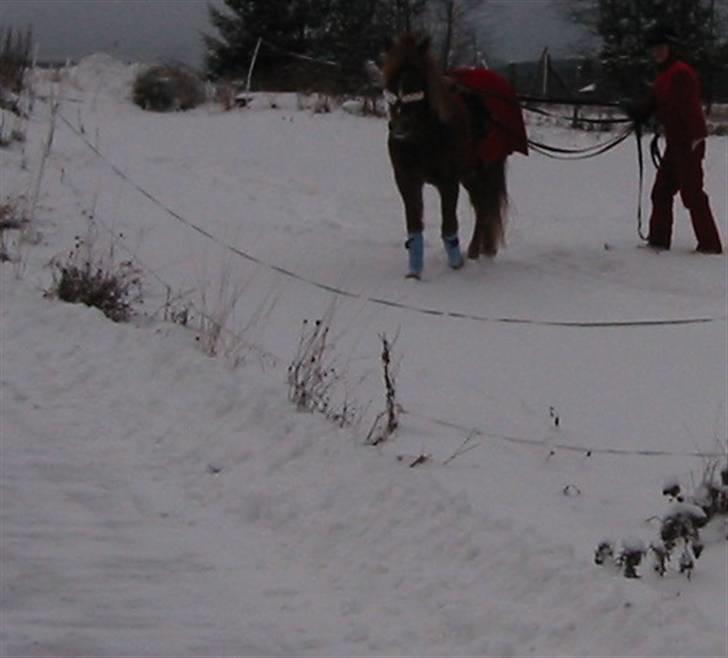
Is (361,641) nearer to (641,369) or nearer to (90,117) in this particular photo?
(641,369)

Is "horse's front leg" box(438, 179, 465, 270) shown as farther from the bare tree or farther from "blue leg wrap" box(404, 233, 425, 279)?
the bare tree

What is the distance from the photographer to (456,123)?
8758 millimetres

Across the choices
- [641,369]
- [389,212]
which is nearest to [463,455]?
[641,369]

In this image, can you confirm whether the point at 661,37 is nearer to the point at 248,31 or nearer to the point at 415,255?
the point at 415,255

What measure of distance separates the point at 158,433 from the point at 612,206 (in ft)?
28.4

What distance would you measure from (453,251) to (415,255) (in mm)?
393

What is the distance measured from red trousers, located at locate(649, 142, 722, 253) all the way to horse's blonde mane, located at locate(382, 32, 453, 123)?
2.34m

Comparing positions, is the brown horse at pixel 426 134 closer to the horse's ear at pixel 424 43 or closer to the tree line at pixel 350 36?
the horse's ear at pixel 424 43

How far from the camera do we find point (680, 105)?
9.94 m

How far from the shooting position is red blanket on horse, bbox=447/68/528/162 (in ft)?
30.6

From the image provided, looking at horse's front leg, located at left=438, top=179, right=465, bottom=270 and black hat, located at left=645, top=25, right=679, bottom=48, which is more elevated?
black hat, located at left=645, top=25, right=679, bottom=48

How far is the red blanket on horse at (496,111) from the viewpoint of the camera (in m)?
9.32

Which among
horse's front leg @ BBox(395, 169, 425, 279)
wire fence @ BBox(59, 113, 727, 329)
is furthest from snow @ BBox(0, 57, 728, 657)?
horse's front leg @ BBox(395, 169, 425, 279)

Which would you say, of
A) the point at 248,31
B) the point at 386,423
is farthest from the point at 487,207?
the point at 248,31
